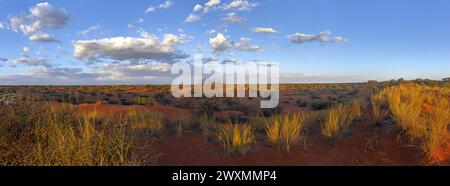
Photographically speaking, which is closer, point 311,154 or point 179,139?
point 311,154

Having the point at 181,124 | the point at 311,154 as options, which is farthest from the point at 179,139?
Result: the point at 311,154

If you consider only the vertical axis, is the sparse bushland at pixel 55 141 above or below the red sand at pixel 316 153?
above

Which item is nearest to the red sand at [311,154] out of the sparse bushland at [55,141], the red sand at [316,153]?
the red sand at [316,153]

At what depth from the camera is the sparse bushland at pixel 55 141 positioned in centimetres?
531

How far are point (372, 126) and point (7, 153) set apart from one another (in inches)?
290

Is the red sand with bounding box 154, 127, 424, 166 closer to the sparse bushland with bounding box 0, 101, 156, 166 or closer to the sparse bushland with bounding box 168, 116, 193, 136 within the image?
the sparse bushland with bounding box 0, 101, 156, 166

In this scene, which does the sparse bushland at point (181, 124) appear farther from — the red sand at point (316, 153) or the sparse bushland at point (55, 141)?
the sparse bushland at point (55, 141)

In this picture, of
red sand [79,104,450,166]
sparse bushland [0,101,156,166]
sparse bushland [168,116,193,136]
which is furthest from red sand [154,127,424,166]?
sparse bushland [168,116,193,136]

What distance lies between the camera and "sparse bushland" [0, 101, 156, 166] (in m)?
5.31

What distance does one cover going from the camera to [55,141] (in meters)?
5.69

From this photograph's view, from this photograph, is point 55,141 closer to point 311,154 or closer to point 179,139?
point 179,139

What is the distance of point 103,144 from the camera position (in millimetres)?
5922
